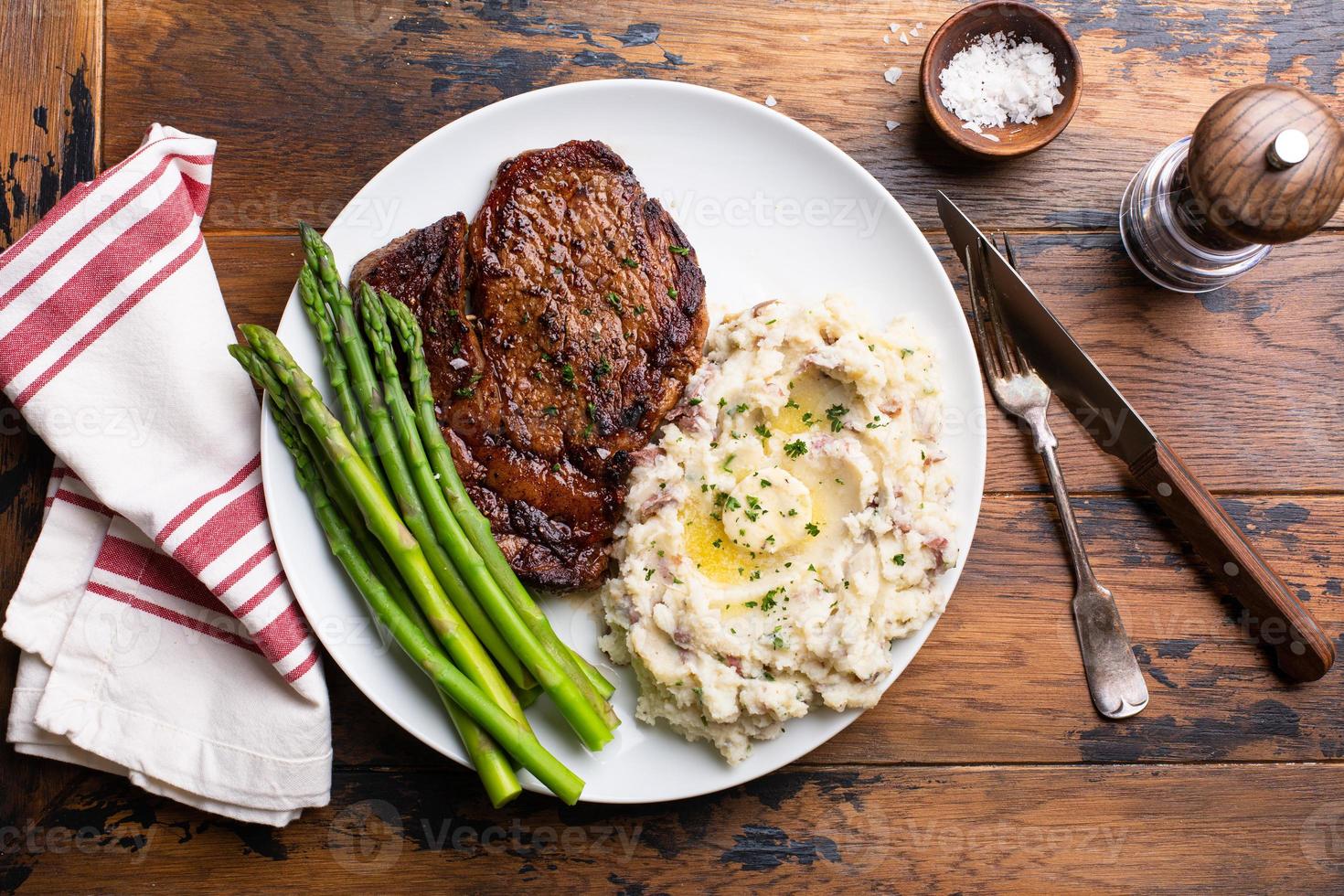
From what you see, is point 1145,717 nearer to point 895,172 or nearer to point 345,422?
point 895,172

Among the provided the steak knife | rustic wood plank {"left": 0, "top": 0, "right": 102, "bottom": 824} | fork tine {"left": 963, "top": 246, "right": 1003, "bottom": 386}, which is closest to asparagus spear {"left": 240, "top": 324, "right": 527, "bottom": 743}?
rustic wood plank {"left": 0, "top": 0, "right": 102, "bottom": 824}

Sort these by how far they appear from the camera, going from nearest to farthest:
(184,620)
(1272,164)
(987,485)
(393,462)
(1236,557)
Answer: (1272,164) < (393,462) < (184,620) < (1236,557) < (987,485)

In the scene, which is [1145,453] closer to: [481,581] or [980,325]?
[980,325]

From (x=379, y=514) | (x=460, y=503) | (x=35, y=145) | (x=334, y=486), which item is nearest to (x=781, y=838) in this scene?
(x=460, y=503)

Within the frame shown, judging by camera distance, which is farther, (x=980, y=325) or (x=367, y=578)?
(x=980, y=325)

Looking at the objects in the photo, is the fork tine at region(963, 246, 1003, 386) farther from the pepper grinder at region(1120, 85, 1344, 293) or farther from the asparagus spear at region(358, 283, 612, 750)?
the asparagus spear at region(358, 283, 612, 750)

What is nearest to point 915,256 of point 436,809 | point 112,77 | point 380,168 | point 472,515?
point 472,515

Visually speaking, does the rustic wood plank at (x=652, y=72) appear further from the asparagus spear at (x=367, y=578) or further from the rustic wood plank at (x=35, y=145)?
the asparagus spear at (x=367, y=578)
